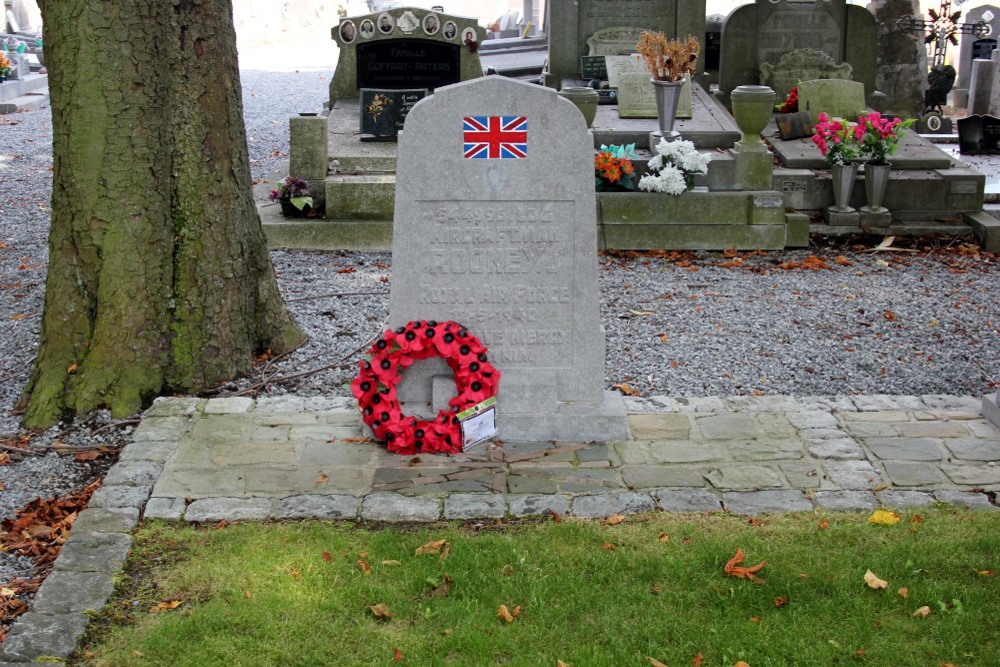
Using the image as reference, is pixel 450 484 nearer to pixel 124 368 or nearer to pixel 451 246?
pixel 451 246

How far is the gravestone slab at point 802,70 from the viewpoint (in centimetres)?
1301

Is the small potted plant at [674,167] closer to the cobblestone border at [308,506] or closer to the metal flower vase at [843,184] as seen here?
the metal flower vase at [843,184]

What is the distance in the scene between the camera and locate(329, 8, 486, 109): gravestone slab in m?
11.9

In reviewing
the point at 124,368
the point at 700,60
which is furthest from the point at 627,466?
the point at 700,60

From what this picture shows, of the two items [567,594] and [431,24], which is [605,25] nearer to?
[431,24]

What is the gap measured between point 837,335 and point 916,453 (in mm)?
2132

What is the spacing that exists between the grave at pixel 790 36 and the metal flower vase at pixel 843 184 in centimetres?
300

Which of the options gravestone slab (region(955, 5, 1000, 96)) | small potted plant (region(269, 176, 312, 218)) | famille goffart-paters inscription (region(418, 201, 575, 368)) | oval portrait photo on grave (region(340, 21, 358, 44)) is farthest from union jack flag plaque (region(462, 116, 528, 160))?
gravestone slab (region(955, 5, 1000, 96))

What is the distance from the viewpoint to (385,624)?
4160mm

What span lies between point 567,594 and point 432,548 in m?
0.66

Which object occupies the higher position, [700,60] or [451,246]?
[700,60]

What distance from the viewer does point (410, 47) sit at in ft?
39.3

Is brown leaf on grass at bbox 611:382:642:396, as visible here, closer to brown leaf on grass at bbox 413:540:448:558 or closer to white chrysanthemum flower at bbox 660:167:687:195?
brown leaf on grass at bbox 413:540:448:558

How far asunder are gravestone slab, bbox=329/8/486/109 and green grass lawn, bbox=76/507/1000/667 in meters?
7.99
